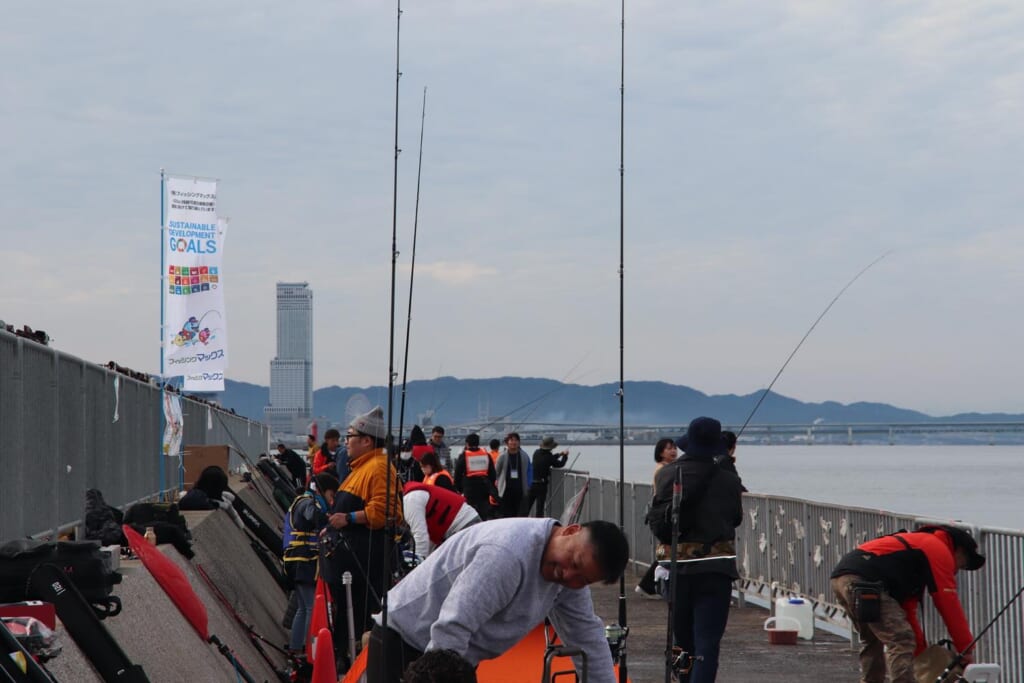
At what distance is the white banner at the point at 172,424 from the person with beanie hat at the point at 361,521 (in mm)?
5403

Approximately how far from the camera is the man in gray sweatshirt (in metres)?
4.17

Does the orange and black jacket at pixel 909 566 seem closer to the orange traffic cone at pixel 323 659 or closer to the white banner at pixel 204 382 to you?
the orange traffic cone at pixel 323 659

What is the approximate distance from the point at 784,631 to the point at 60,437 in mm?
7028

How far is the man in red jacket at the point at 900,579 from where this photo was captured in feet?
26.8

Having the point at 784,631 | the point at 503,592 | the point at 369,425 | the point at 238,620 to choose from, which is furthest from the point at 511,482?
the point at 503,592

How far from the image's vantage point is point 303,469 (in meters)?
30.6

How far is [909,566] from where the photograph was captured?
8.27 m

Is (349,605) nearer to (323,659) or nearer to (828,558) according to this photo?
(323,659)

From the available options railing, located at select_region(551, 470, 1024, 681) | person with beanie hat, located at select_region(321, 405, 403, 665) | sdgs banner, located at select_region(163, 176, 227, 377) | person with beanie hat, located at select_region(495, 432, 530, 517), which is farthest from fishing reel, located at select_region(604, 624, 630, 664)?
person with beanie hat, located at select_region(495, 432, 530, 517)

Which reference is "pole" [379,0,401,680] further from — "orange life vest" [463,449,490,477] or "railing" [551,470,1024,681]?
"orange life vest" [463,449,490,477]

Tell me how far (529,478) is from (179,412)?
9420mm

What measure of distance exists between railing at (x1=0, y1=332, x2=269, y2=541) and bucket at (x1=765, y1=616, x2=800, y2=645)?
5924 mm

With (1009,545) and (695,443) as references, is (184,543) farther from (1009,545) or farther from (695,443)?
(1009,545)

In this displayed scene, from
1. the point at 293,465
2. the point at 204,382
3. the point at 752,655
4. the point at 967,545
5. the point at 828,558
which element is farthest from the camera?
the point at 293,465
